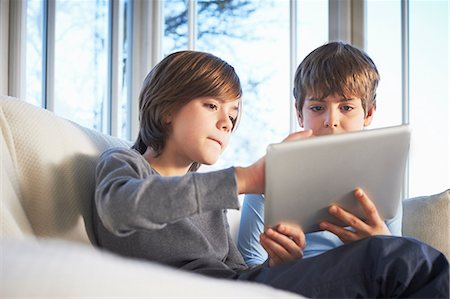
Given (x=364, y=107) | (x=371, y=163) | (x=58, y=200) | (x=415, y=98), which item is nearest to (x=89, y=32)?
(x=415, y=98)

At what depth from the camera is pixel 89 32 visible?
2.97m

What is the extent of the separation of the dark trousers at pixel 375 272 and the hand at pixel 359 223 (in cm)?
10

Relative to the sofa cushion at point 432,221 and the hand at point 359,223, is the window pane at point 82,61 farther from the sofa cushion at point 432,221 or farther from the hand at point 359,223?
the hand at point 359,223

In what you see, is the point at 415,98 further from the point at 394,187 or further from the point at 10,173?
the point at 10,173

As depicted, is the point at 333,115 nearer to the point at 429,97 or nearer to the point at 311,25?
the point at 429,97

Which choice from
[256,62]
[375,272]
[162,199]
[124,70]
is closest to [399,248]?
[375,272]

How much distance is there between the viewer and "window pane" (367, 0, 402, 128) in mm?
2746

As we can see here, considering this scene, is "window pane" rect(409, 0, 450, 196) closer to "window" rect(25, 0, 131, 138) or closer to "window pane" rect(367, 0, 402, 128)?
"window pane" rect(367, 0, 402, 128)

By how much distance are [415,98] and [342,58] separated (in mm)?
1163

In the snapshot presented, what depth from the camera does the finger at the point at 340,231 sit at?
1.18m

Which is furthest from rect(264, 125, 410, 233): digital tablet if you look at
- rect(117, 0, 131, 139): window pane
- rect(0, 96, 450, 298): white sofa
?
rect(117, 0, 131, 139): window pane

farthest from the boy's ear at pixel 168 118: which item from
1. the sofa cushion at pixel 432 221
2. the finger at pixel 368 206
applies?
the sofa cushion at pixel 432 221

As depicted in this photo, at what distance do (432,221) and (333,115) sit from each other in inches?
14.2

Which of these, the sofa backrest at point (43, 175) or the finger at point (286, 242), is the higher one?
the sofa backrest at point (43, 175)
